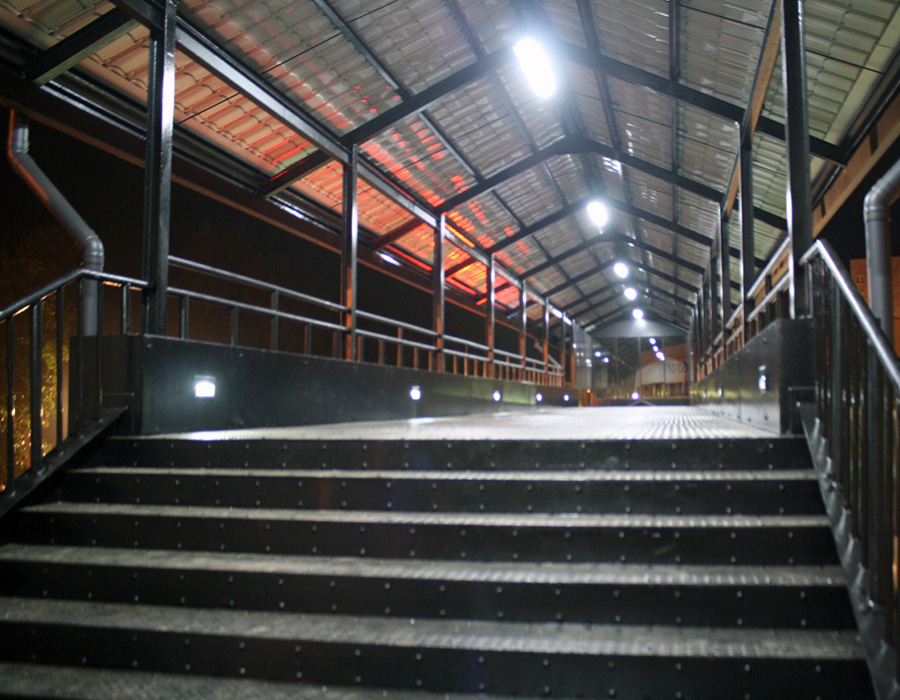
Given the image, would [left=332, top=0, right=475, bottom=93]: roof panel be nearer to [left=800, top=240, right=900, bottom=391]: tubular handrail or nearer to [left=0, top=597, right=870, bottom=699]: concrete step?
[left=800, top=240, right=900, bottom=391]: tubular handrail

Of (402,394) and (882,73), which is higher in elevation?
(882,73)

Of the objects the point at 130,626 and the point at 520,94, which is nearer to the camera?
the point at 130,626

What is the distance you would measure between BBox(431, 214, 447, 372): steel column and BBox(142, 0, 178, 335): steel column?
6.29 metres

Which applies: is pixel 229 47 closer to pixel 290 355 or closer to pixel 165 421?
pixel 290 355

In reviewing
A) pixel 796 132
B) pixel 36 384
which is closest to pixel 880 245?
pixel 796 132

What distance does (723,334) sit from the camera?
11.2 m

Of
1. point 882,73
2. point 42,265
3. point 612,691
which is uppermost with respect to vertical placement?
point 882,73

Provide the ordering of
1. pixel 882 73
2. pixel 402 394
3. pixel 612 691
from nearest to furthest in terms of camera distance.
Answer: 1. pixel 612 691
2. pixel 882 73
3. pixel 402 394

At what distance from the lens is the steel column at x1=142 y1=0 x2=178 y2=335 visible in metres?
5.14

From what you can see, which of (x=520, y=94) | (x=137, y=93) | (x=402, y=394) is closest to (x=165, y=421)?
(x=137, y=93)

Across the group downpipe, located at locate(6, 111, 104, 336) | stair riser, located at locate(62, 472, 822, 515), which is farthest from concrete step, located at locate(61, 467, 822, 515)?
downpipe, located at locate(6, 111, 104, 336)

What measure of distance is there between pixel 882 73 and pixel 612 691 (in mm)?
5626

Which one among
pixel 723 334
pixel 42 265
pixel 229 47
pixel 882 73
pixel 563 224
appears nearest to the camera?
pixel 882 73

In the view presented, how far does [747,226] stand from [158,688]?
6.64 metres
